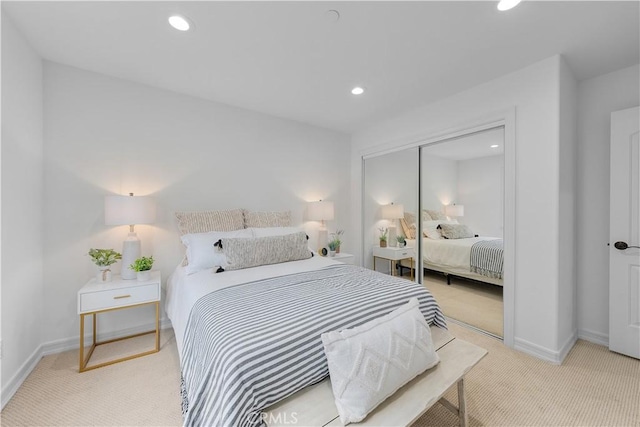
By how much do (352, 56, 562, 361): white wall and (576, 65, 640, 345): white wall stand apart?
756 millimetres

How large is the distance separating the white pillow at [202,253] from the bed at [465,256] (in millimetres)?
2338

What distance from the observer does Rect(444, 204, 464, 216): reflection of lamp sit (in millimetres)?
2930

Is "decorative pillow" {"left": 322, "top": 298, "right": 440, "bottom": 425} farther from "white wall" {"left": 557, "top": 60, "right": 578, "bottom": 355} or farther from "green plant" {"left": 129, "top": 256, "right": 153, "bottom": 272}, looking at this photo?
"green plant" {"left": 129, "top": 256, "right": 153, "bottom": 272}

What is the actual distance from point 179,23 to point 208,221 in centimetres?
169

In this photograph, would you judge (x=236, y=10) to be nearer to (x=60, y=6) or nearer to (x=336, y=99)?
(x=60, y=6)

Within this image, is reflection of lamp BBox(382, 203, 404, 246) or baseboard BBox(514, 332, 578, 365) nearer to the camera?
baseboard BBox(514, 332, 578, 365)

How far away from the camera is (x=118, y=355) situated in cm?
222

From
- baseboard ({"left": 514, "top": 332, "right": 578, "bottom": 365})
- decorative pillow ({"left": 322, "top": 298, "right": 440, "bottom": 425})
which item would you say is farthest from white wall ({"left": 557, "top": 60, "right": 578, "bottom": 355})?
decorative pillow ({"left": 322, "top": 298, "right": 440, "bottom": 425})

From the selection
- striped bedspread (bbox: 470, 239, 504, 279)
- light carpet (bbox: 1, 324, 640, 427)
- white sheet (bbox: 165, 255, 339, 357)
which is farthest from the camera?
striped bedspread (bbox: 470, 239, 504, 279)

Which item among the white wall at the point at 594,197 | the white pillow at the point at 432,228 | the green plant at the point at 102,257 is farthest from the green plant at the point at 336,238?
the white wall at the point at 594,197

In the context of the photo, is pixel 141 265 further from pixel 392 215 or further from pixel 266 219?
pixel 392 215

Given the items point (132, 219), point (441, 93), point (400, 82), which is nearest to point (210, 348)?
point (132, 219)

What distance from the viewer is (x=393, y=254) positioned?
3.63 m

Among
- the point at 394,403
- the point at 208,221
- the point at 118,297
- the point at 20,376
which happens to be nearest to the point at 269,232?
the point at 208,221
